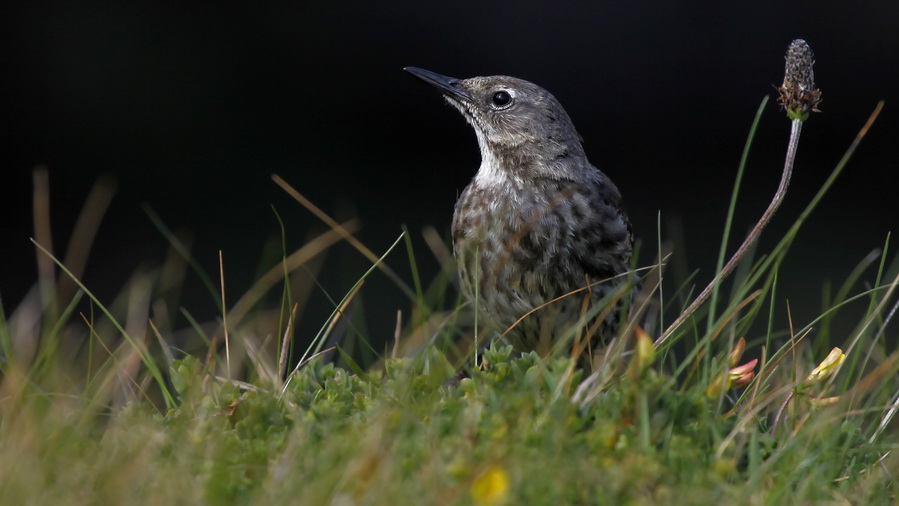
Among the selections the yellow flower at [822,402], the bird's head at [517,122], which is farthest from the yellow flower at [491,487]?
the bird's head at [517,122]

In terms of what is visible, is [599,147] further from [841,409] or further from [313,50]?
[841,409]

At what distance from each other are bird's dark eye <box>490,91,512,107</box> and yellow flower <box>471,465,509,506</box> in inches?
104

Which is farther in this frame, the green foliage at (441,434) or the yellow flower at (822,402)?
the yellow flower at (822,402)

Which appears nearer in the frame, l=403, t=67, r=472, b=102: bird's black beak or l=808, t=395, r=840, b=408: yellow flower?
l=808, t=395, r=840, b=408: yellow flower

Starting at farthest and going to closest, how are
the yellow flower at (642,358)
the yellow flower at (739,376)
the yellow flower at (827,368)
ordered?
the yellow flower at (827,368)
the yellow flower at (739,376)
the yellow flower at (642,358)

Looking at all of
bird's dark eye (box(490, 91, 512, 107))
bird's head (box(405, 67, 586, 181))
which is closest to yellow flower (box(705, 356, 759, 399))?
bird's head (box(405, 67, 586, 181))

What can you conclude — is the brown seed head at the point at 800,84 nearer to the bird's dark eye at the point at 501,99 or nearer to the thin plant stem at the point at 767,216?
the thin plant stem at the point at 767,216

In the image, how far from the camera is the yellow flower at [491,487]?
6.59ft

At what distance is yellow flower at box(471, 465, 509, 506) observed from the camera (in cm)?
201

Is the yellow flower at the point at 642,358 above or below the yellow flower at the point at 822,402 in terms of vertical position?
above

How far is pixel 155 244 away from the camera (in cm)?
807

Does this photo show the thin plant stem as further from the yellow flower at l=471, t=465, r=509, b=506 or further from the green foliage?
the yellow flower at l=471, t=465, r=509, b=506

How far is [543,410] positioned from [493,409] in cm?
10

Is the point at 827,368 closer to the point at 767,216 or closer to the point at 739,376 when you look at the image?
the point at 739,376
